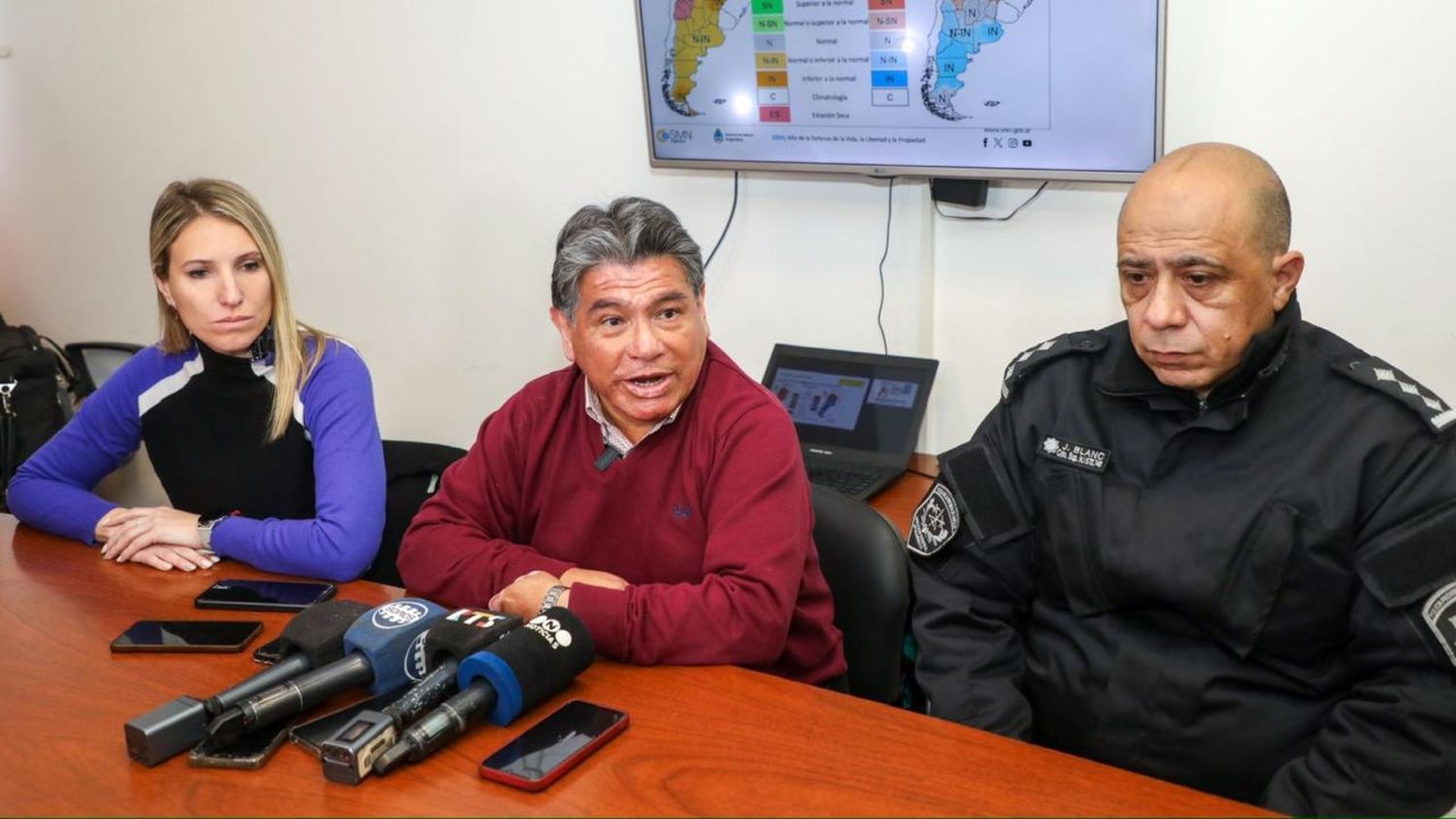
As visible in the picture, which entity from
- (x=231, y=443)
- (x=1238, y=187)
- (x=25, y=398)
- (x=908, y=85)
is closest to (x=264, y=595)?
(x=231, y=443)

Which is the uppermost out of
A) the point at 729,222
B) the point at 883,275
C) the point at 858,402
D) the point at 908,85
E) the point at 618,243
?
the point at 908,85

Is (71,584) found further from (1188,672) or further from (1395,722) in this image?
(1395,722)

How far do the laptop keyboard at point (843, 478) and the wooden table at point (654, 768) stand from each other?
1.07m

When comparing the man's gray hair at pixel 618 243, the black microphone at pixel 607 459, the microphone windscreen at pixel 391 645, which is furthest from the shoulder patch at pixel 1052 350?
the microphone windscreen at pixel 391 645

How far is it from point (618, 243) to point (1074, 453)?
0.73 m

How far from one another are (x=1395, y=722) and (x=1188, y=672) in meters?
0.26

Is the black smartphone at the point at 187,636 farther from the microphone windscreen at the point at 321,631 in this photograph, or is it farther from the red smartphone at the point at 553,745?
the red smartphone at the point at 553,745

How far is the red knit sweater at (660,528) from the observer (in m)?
1.77

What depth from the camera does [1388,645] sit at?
1691 millimetres

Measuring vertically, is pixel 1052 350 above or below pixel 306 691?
above

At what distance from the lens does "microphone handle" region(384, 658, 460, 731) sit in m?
1.50

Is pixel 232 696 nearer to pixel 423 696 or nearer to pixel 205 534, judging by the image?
pixel 423 696

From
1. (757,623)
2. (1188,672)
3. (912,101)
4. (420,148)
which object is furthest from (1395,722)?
(420,148)

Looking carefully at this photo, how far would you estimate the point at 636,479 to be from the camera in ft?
6.65
